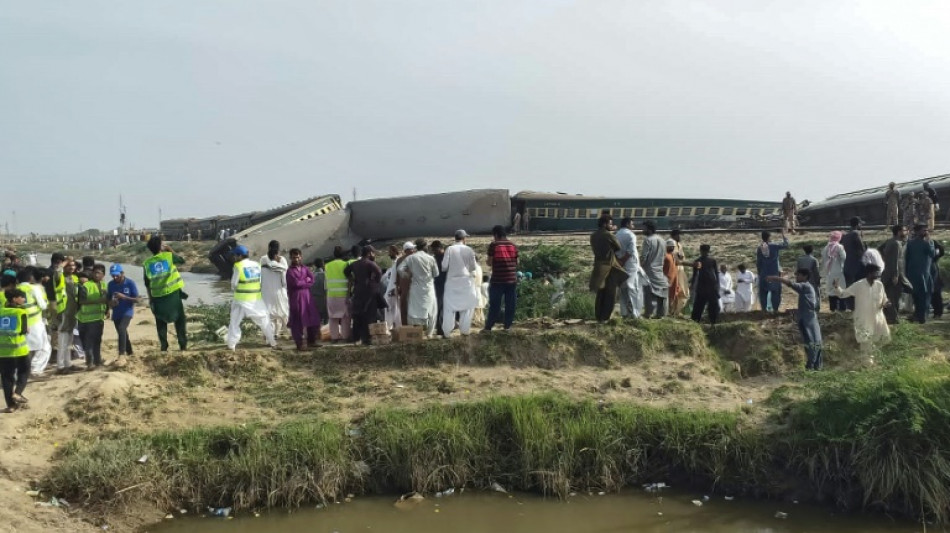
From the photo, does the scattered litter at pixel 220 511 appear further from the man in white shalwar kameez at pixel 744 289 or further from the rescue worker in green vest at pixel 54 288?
the man in white shalwar kameez at pixel 744 289

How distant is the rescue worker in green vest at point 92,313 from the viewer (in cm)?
941

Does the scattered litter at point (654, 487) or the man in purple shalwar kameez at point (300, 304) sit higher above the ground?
the man in purple shalwar kameez at point (300, 304)

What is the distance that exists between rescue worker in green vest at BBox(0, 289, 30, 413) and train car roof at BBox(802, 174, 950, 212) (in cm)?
2413

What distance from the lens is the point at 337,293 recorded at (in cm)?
1043

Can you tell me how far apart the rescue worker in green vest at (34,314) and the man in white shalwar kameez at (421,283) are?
4521 mm

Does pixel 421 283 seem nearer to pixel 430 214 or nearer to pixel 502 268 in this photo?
pixel 502 268

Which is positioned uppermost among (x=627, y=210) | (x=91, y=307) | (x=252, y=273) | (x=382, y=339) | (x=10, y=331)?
(x=627, y=210)

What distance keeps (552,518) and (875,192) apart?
24350 millimetres

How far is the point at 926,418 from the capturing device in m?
6.71

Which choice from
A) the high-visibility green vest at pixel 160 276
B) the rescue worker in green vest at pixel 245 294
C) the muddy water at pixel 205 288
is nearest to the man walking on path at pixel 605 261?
the rescue worker in green vest at pixel 245 294

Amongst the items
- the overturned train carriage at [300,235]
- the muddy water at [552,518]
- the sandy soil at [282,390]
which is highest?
the overturned train carriage at [300,235]

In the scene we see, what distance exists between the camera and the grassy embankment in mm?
6734

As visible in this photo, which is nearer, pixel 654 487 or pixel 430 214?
pixel 654 487

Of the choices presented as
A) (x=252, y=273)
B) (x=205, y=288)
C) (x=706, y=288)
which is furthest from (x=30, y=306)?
(x=205, y=288)
